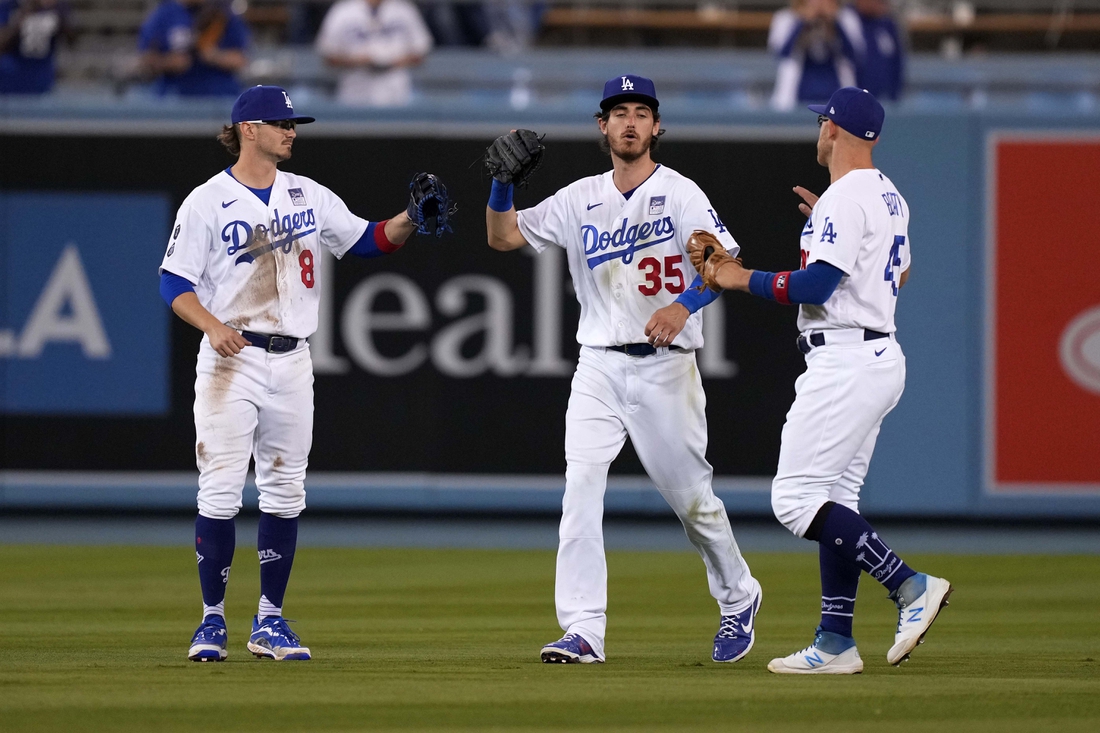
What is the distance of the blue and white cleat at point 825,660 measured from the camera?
5727 mm

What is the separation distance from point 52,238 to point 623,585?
5.27 meters

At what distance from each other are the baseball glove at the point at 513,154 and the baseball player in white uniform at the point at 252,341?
862 mm

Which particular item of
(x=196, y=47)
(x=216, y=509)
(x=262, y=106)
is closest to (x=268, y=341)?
(x=216, y=509)

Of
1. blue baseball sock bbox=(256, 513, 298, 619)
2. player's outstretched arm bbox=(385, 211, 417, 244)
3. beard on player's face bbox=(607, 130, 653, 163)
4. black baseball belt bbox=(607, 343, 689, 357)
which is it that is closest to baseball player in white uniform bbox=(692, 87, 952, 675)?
black baseball belt bbox=(607, 343, 689, 357)

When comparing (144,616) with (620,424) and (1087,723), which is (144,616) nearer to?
(620,424)

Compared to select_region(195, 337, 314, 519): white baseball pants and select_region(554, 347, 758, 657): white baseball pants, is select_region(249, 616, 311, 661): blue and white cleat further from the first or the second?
select_region(554, 347, 758, 657): white baseball pants

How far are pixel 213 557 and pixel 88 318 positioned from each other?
5.79 metres

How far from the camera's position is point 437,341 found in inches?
443

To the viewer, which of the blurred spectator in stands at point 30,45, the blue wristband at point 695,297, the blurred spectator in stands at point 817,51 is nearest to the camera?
the blue wristband at point 695,297

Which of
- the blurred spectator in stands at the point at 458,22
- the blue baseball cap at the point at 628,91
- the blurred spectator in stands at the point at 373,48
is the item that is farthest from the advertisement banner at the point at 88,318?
the blue baseball cap at the point at 628,91

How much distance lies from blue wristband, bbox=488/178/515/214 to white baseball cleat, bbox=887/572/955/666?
2167 millimetres

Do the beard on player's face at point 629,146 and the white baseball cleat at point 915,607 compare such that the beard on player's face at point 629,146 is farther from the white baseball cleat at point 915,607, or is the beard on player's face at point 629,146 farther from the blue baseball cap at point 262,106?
the white baseball cleat at point 915,607

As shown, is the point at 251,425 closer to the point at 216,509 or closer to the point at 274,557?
the point at 216,509

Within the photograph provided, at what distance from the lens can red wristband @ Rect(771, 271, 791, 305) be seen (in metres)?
5.63
